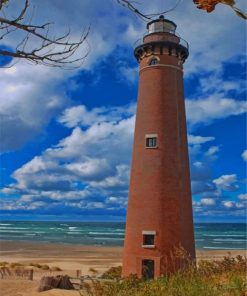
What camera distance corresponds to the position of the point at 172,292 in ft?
20.0

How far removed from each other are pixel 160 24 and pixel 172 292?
1543 cm

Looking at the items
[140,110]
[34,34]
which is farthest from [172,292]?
[140,110]

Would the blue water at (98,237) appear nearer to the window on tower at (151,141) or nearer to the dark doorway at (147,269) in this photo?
the dark doorway at (147,269)

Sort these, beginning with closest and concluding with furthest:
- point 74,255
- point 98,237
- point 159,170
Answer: point 159,170 < point 74,255 < point 98,237

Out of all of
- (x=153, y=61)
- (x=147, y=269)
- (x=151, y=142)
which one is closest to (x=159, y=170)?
(x=151, y=142)

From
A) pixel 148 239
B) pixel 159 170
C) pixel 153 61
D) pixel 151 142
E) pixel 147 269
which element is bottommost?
pixel 147 269

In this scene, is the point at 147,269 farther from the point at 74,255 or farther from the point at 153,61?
the point at 74,255

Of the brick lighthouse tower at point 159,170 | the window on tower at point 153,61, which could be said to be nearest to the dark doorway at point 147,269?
the brick lighthouse tower at point 159,170

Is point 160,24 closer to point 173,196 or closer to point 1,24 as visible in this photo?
point 173,196

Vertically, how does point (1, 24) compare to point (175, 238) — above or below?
above

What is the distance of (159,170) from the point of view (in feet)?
55.9

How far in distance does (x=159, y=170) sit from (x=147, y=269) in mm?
3984

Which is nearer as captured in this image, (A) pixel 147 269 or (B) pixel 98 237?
(A) pixel 147 269

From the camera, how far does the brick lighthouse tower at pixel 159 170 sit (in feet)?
54.7
